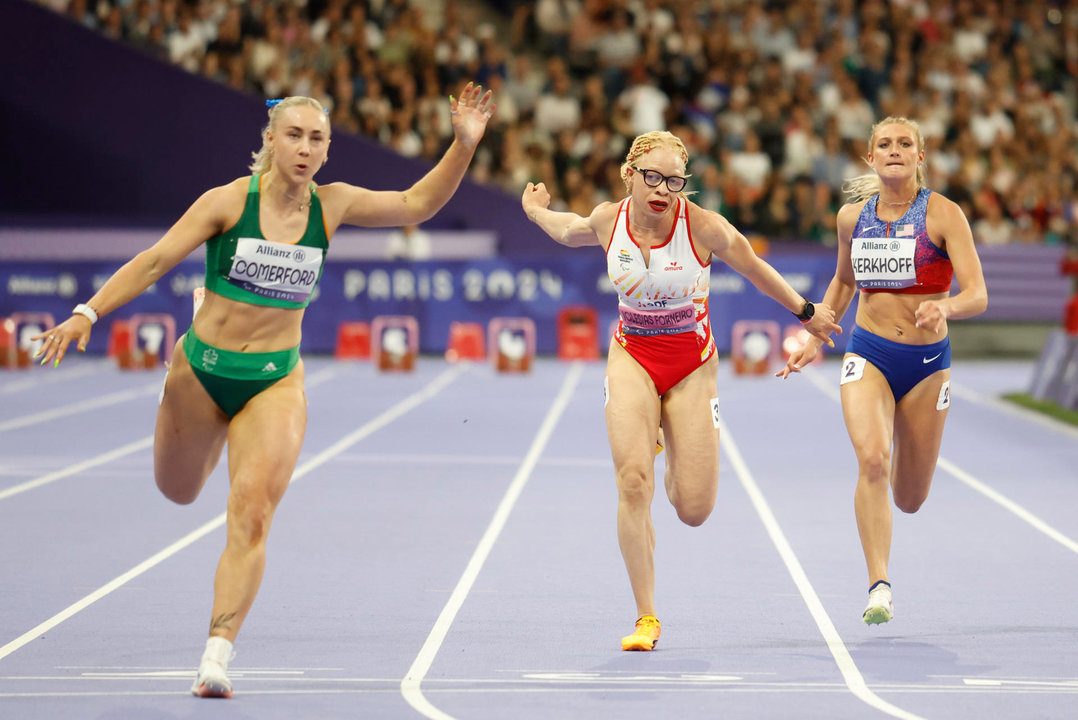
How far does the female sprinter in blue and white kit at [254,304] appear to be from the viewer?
5.29 metres

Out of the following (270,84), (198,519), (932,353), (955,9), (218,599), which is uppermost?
(955,9)

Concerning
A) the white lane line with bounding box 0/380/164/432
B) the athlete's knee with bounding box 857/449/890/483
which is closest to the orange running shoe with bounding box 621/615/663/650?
the athlete's knee with bounding box 857/449/890/483

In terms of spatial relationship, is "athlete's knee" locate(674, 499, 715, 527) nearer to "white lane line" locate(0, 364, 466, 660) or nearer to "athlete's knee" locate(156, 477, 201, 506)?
"athlete's knee" locate(156, 477, 201, 506)

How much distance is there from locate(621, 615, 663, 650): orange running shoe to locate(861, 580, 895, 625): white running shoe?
850 millimetres

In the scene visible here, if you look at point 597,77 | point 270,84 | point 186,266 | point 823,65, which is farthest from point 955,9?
point 186,266

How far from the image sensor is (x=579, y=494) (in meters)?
10.3

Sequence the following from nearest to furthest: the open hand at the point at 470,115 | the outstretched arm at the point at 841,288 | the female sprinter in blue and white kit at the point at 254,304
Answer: the female sprinter in blue and white kit at the point at 254,304 → the open hand at the point at 470,115 → the outstretched arm at the point at 841,288

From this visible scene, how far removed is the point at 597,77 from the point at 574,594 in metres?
17.8

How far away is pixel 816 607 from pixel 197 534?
12.1 feet

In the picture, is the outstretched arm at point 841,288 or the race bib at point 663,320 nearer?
the race bib at point 663,320

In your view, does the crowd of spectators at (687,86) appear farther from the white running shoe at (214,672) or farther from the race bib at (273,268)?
the white running shoe at (214,672)

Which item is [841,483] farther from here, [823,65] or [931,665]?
[823,65]

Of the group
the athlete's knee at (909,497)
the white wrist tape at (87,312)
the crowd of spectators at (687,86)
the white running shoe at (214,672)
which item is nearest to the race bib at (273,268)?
the white wrist tape at (87,312)

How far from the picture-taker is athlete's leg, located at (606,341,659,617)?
607 cm
